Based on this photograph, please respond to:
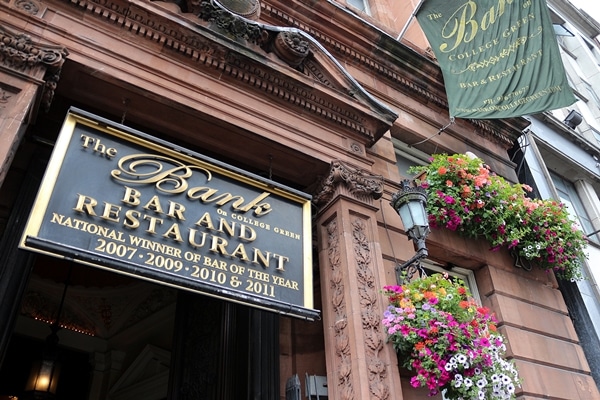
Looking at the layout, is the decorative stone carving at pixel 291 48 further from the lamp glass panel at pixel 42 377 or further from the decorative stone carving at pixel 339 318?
the lamp glass panel at pixel 42 377

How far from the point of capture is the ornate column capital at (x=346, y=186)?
6371 millimetres

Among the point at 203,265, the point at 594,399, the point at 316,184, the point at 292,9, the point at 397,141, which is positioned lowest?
the point at 594,399

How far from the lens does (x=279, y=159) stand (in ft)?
21.2

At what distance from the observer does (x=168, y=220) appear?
4.72 metres

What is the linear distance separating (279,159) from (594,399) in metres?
6.44

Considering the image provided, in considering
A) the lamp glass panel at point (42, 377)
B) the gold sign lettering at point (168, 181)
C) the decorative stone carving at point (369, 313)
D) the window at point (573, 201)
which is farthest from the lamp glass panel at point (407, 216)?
the window at point (573, 201)

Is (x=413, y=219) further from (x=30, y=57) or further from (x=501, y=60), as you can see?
(x=30, y=57)

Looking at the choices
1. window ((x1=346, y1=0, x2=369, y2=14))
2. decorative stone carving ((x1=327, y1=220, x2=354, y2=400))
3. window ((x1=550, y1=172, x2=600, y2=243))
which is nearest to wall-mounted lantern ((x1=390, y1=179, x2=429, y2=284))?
decorative stone carving ((x1=327, y1=220, x2=354, y2=400))

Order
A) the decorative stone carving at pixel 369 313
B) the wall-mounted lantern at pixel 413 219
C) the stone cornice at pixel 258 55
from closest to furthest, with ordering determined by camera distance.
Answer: the decorative stone carving at pixel 369 313, the stone cornice at pixel 258 55, the wall-mounted lantern at pixel 413 219

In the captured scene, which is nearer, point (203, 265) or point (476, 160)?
point (203, 265)

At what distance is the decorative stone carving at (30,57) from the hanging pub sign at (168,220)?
46 cm

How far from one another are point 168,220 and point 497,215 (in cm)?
556

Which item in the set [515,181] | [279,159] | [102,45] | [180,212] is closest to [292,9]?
[279,159]

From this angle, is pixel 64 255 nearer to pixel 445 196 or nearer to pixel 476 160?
pixel 445 196
